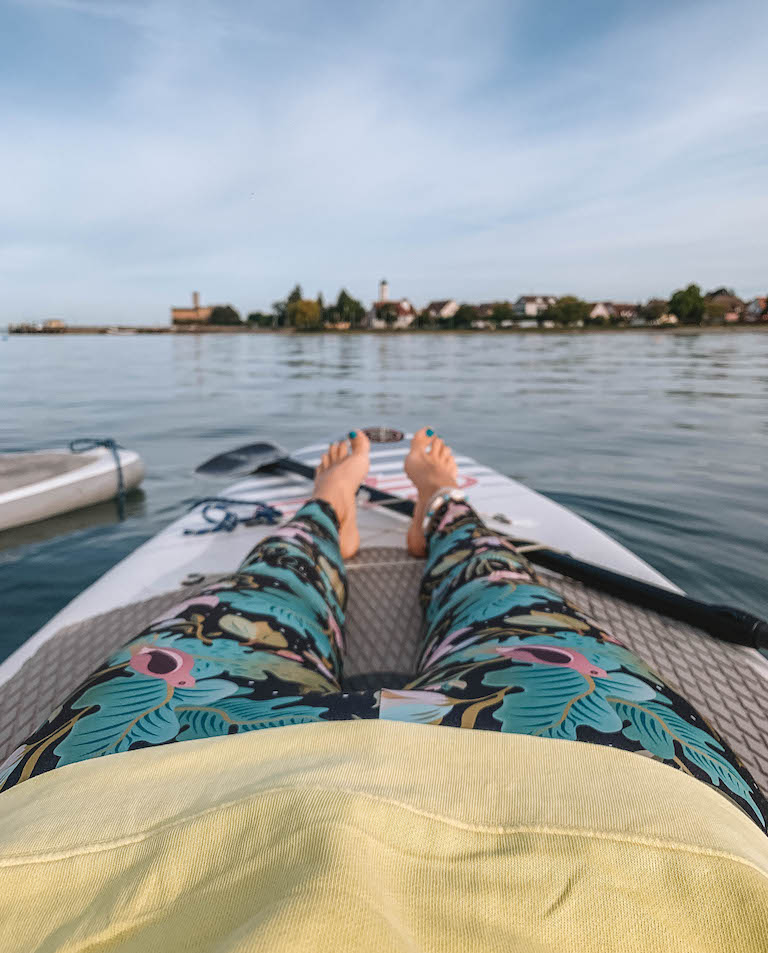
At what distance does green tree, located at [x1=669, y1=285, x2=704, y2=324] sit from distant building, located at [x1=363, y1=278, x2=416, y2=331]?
1156 inches

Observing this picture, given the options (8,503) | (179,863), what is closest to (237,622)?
(179,863)

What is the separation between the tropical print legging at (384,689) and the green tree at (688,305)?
68736 mm

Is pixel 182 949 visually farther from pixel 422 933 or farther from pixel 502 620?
pixel 502 620

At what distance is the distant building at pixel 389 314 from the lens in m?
66.4

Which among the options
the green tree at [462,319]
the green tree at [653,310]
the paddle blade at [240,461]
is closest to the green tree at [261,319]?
the green tree at [462,319]

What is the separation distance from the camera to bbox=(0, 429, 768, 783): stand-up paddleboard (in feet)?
4.62

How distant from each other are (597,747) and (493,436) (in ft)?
21.0

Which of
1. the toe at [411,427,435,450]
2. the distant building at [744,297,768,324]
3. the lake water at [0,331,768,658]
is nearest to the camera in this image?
the toe at [411,427,435,450]

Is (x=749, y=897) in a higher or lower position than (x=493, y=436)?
higher

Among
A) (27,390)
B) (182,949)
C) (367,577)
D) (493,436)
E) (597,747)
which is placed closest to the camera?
(182,949)

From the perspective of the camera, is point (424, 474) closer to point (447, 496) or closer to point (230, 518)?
point (447, 496)

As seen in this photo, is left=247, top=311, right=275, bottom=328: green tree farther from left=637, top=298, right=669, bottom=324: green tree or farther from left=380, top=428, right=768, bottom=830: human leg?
left=380, top=428, right=768, bottom=830: human leg

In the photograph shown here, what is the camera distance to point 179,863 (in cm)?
40

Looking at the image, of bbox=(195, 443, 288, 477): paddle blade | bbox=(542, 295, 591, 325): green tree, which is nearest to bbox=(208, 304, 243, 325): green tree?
bbox=(542, 295, 591, 325): green tree
